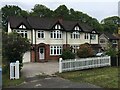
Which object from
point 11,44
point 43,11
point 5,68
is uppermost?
point 43,11

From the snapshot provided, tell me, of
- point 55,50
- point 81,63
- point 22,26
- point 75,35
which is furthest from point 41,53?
point 81,63

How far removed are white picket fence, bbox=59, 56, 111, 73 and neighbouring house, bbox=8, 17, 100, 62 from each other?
1317 centimetres

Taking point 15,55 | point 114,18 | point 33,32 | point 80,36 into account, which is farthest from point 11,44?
point 114,18

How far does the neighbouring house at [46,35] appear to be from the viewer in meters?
34.1

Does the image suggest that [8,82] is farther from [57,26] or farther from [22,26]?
[57,26]

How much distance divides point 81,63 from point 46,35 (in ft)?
52.1

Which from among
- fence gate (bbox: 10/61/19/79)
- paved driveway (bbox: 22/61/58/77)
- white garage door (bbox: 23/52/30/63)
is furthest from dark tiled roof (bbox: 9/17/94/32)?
fence gate (bbox: 10/61/19/79)

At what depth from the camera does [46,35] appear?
36062 mm

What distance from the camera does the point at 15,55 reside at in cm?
2042

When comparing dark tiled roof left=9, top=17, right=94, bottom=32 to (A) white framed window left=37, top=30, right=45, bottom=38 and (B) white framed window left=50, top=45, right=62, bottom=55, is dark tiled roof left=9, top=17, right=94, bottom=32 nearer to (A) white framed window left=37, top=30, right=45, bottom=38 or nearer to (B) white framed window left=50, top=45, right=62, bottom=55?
(A) white framed window left=37, top=30, right=45, bottom=38

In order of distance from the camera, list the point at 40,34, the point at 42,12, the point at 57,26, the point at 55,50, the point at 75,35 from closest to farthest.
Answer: the point at 40,34, the point at 57,26, the point at 55,50, the point at 75,35, the point at 42,12

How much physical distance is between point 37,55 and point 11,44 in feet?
48.9

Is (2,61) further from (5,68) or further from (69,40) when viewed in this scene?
(69,40)

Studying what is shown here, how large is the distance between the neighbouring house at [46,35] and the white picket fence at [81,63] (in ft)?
43.2
